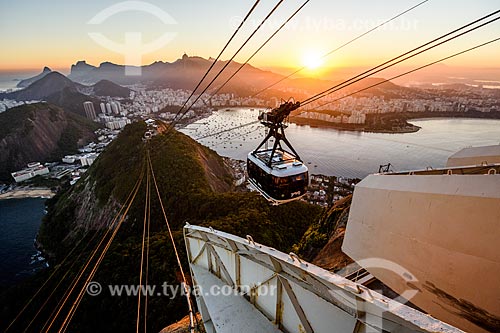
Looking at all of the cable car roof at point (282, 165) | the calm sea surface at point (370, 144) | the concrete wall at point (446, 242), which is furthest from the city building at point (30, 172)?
the concrete wall at point (446, 242)

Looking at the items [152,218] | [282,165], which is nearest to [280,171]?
[282,165]

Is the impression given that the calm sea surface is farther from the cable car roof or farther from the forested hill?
the cable car roof

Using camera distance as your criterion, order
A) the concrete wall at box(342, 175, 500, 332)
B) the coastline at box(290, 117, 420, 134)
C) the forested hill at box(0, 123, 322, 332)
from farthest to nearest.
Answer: the coastline at box(290, 117, 420, 134) → the forested hill at box(0, 123, 322, 332) → the concrete wall at box(342, 175, 500, 332)

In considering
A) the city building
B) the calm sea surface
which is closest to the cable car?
the calm sea surface

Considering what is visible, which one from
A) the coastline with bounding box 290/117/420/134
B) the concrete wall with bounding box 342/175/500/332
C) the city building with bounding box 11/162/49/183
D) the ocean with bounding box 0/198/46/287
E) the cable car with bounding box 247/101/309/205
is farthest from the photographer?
the coastline with bounding box 290/117/420/134

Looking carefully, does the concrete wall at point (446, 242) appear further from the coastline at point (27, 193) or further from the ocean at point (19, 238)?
the coastline at point (27, 193)

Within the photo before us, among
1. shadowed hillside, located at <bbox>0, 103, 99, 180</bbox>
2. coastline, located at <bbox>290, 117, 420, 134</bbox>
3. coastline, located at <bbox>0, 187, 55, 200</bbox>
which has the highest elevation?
coastline, located at <bbox>290, 117, 420, 134</bbox>

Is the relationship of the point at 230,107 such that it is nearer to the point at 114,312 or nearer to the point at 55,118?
the point at 55,118
